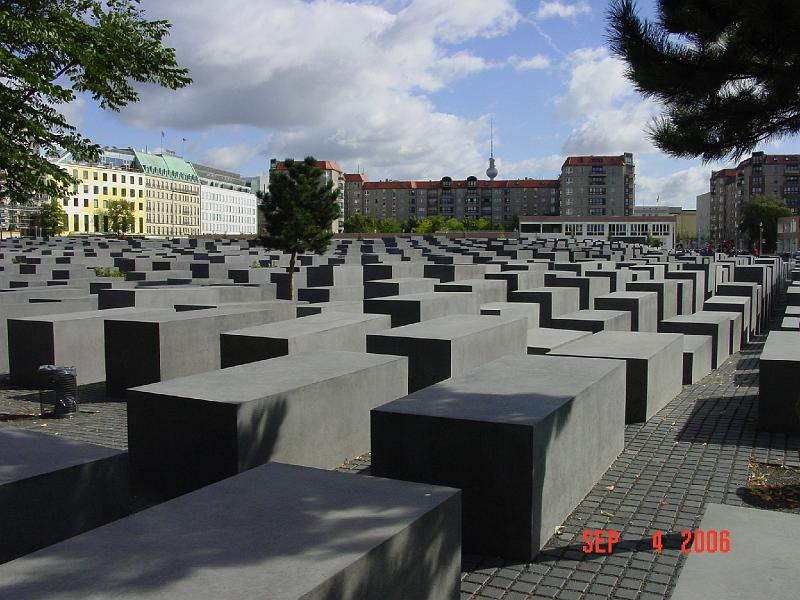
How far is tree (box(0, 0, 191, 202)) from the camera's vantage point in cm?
1104

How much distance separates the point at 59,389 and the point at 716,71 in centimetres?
791

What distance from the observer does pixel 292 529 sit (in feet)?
13.0

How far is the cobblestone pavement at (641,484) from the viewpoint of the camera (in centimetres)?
515

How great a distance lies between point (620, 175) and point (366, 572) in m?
144

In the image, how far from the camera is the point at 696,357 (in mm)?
12281

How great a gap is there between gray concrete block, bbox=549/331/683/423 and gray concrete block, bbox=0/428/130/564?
5646 mm

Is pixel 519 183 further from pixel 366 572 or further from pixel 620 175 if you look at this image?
pixel 366 572

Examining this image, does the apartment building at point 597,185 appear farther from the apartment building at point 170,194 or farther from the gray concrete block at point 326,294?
the gray concrete block at point 326,294

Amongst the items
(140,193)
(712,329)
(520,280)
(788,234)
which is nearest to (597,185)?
(788,234)

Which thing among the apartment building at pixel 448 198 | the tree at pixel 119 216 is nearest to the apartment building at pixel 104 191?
the tree at pixel 119 216

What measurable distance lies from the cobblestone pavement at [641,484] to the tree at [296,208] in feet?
40.3

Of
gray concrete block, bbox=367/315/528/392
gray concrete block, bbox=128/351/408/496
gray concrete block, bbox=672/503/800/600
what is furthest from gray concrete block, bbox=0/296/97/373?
gray concrete block, bbox=672/503/800/600

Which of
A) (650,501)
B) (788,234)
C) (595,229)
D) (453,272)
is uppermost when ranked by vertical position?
(595,229)

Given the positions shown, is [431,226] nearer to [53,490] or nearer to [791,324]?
[791,324]
